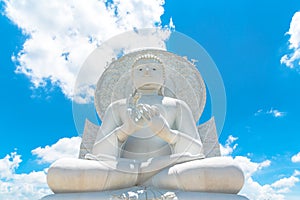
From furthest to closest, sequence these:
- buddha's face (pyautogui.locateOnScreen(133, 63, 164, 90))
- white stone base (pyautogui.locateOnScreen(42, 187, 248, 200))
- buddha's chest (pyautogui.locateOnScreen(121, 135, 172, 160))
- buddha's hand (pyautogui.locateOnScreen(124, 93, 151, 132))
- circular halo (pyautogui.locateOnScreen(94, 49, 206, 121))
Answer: circular halo (pyautogui.locateOnScreen(94, 49, 206, 121)) < buddha's face (pyautogui.locateOnScreen(133, 63, 164, 90)) < buddha's chest (pyautogui.locateOnScreen(121, 135, 172, 160)) < buddha's hand (pyautogui.locateOnScreen(124, 93, 151, 132)) < white stone base (pyautogui.locateOnScreen(42, 187, 248, 200))

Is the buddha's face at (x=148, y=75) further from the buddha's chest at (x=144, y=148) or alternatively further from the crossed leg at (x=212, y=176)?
the crossed leg at (x=212, y=176)

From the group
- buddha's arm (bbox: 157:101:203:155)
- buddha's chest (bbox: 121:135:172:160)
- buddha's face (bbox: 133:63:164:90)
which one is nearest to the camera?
buddha's arm (bbox: 157:101:203:155)

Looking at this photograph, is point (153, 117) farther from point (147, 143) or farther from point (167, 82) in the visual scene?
point (167, 82)

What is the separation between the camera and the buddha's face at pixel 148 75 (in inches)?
173

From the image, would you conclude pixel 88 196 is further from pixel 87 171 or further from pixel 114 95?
pixel 114 95

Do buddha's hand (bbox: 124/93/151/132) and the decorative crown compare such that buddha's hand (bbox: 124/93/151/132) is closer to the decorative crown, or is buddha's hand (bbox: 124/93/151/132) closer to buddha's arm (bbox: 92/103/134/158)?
buddha's arm (bbox: 92/103/134/158)

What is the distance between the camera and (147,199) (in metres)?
3.06

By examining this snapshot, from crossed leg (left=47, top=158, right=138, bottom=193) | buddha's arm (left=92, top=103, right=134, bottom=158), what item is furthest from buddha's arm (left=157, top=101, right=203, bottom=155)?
crossed leg (left=47, top=158, right=138, bottom=193)

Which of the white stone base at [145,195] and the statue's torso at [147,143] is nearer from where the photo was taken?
the white stone base at [145,195]

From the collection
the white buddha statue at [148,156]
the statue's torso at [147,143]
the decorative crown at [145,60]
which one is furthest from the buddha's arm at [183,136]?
the decorative crown at [145,60]

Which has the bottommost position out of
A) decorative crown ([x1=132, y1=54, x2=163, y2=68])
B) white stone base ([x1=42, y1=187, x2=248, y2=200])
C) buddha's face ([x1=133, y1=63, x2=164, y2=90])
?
white stone base ([x1=42, y1=187, x2=248, y2=200])

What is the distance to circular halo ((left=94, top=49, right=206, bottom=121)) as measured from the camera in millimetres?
5020

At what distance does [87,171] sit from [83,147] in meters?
1.90

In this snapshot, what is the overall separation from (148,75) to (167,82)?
2.26 feet
